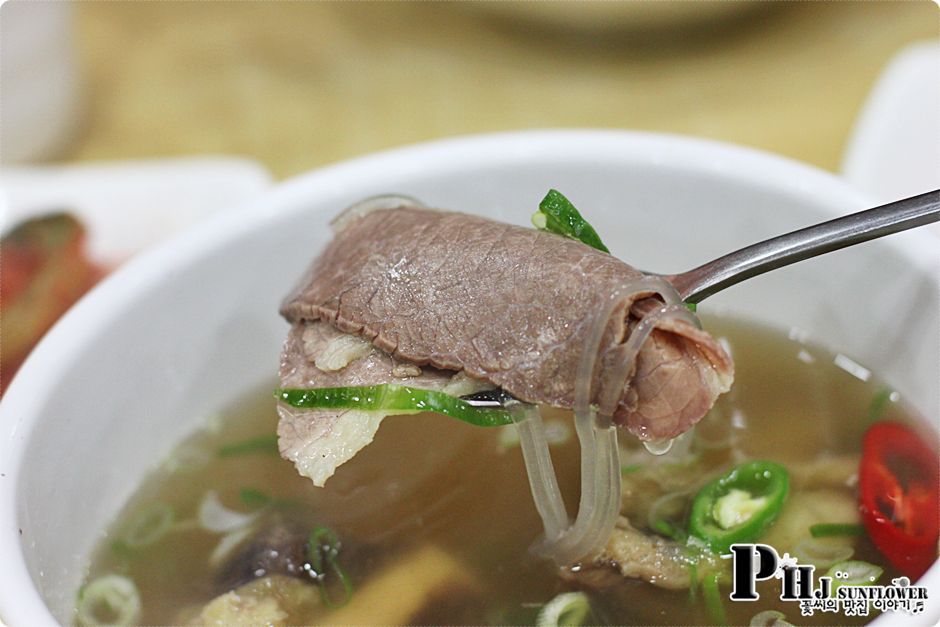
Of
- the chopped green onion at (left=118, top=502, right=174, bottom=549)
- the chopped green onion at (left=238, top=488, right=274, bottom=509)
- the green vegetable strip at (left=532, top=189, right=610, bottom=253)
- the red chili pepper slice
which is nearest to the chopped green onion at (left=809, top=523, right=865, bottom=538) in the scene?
the red chili pepper slice

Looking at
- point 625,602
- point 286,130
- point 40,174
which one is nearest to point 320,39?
point 286,130

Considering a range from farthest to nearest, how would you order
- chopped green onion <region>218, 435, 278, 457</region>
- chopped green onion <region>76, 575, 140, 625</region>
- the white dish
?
the white dish < chopped green onion <region>218, 435, 278, 457</region> < chopped green onion <region>76, 575, 140, 625</region>

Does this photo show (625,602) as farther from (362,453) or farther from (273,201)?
(273,201)

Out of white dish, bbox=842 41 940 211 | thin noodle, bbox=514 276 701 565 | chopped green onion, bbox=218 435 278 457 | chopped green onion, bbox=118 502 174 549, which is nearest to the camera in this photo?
thin noodle, bbox=514 276 701 565

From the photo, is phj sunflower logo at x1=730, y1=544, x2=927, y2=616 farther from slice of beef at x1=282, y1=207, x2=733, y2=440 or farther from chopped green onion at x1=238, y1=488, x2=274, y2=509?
chopped green onion at x1=238, y1=488, x2=274, y2=509

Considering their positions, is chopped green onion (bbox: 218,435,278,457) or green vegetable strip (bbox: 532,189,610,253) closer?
green vegetable strip (bbox: 532,189,610,253)

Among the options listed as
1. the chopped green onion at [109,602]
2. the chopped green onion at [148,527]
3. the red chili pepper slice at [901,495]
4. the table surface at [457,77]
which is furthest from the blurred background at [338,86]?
the red chili pepper slice at [901,495]
